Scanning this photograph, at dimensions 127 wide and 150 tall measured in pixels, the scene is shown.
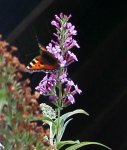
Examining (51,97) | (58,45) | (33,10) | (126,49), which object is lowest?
(51,97)

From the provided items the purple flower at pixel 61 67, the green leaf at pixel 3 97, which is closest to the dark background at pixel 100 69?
the purple flower at pixel 61 67

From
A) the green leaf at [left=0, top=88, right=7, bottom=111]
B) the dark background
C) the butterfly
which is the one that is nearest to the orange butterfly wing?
the butterfly

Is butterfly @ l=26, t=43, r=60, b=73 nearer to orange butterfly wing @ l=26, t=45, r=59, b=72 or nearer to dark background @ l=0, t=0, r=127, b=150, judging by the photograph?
orange butterfly wing @ l=26, t=45, r=59, b=72

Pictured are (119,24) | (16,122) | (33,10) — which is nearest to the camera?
(16,122)

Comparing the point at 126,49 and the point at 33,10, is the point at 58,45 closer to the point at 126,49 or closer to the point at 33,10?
the point at 33,10

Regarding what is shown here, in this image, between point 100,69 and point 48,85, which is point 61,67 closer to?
point 48,85

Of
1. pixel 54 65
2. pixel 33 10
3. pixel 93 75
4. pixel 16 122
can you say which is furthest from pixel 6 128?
pixel 93 75

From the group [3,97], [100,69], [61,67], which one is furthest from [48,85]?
[100,69]

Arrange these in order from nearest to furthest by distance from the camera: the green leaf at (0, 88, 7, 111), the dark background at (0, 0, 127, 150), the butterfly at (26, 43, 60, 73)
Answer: the green leaf at (0, 88, 7, 111) < the butterfly at (26, 43, 60, 73) < the dark background at (0, 0, 127, 150)

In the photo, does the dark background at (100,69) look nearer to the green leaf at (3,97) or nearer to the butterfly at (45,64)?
the butterfly at (45,64)

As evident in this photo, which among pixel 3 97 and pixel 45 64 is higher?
pixel 45 64

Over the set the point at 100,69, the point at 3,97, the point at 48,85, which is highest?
the point at 100,69
